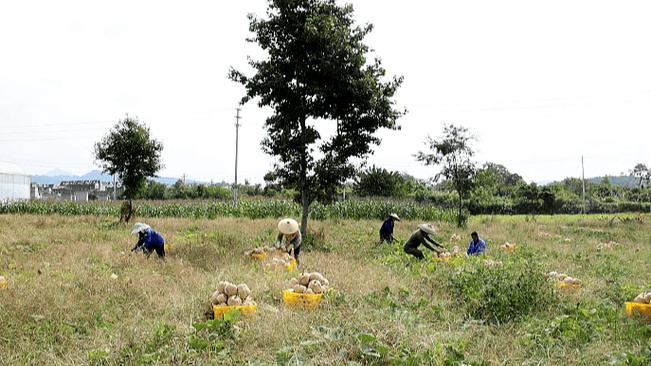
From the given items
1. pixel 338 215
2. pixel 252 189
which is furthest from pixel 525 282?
pixel 252 189

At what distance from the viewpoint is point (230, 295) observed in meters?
6.22

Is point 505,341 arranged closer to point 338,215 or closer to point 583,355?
point 583,355

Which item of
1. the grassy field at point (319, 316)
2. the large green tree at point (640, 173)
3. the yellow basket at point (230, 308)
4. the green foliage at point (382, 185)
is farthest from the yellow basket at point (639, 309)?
the large green tree at point (640, 173)

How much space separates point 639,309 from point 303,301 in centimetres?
450

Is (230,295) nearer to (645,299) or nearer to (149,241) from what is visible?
(149,241)

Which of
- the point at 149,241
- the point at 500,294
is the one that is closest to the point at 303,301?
the point at 500,294

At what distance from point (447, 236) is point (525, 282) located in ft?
41.5

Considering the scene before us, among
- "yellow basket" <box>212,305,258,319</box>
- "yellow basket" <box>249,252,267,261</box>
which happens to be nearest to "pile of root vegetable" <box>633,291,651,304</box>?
"yellow basket" <box>212,305,258,319</box>

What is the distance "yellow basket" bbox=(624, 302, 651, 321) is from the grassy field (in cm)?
15

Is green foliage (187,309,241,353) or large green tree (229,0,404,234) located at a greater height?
large green tree (229,0,404,234)

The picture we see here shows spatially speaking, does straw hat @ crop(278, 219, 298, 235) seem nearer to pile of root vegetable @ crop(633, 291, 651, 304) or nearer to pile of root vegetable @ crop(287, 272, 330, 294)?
pile of root vegetable @ crop(287, 272, 330, 294)

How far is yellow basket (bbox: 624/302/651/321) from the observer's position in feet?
21.7

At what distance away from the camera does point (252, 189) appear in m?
54.2

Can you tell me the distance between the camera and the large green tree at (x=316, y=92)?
14477 millimetres
